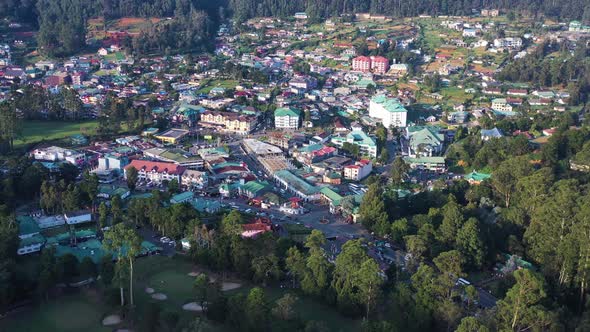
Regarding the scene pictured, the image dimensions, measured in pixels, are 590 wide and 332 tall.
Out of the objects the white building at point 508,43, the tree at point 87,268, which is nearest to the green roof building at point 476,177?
the tree at point 87,268

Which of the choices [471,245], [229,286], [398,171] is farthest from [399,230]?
[229,286]

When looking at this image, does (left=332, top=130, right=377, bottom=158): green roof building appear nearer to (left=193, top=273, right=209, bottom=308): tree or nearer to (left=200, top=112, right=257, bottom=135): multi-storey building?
(left=200, top=112, right=257, bottom=135): multi-storey building

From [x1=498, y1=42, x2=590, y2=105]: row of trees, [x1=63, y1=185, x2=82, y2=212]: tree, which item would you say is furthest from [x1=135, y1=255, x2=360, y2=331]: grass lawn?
[x1=498, y1=42, x2=590, y2=105]: row of trees

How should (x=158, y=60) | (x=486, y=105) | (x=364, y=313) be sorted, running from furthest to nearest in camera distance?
1. (x=158, y=60)
2. (x=486, y=105)
3. (x=364, y=313)

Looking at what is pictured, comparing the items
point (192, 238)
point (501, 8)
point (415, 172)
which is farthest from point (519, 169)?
point (501, 8)

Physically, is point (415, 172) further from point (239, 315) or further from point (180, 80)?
point (180, 80)

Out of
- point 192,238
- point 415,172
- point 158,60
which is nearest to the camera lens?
point 192,238

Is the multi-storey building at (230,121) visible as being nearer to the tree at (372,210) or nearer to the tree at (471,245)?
the tree at (372,210)

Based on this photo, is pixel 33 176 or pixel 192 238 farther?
pixel 33 176
